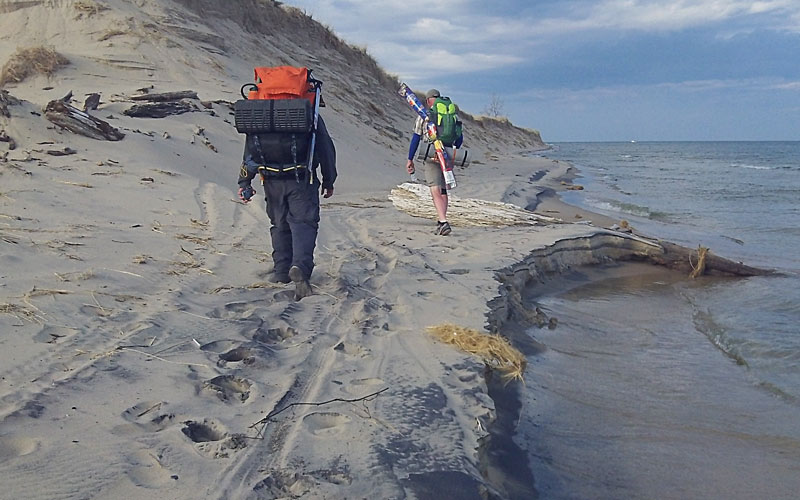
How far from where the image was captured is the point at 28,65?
13594 millimetres

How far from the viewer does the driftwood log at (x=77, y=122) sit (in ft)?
28.6

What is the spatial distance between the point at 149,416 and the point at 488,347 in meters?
2.12

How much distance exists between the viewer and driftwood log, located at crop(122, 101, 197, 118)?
11531 millimetres

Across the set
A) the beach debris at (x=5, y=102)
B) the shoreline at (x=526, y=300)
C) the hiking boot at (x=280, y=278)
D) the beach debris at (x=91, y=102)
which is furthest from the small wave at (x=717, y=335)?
the beach debris at (x=91, y=102)

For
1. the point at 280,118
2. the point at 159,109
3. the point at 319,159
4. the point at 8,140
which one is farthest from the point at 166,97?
the point at 280,118

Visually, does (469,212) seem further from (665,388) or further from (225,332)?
(225,332)

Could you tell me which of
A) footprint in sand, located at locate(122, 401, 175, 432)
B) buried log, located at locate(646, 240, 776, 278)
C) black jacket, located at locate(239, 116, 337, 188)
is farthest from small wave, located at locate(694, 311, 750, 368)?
footprint in sand, located at locate(122, 401, 175, 432)

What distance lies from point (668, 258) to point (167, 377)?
677cm

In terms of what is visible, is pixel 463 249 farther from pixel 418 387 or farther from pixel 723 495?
pixel 723 495

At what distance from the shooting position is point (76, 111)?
8.96 m

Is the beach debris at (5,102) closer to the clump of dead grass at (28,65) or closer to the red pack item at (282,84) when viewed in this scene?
the clump of dead grass at (28,65)

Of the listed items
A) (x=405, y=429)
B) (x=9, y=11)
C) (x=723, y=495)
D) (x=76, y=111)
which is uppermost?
(x=9, y=11)

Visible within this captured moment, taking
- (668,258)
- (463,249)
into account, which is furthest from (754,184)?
(463,249)

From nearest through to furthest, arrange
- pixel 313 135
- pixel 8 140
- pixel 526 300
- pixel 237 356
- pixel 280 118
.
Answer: pixel 237 356 < pixel 280 118 < pixel 313 135 < pixel 526 300 < pixel 8 140
